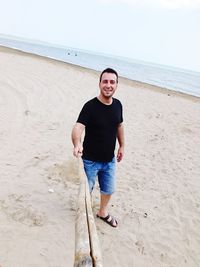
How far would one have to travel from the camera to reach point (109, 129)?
12.5 ft

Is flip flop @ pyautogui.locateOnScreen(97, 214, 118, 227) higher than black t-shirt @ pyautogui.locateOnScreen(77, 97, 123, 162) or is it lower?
lower

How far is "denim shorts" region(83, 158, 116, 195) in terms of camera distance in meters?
3.93

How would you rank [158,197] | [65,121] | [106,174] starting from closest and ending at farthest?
1. [106,174]
2. [158,197]
3. [65,121]

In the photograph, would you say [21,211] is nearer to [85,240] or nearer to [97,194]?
[97,194]

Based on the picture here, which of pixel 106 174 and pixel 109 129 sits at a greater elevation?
pixel 109 129

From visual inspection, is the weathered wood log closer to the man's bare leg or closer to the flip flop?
the man's bare leg

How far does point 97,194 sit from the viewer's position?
18.0 feet

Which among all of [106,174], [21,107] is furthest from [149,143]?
[106,174]

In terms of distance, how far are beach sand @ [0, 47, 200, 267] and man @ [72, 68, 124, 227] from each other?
32.2 inches

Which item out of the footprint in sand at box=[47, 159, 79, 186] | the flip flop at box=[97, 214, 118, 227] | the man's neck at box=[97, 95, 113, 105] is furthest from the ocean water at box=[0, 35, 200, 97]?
the man's neck at box=[97, 95, 113, 105]

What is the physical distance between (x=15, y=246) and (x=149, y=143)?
556 cm

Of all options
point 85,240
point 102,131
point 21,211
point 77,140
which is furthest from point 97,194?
point 85,240

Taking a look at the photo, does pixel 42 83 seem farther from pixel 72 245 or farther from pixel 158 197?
pixel 72 245

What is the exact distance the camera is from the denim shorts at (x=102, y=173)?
393 centimetres
